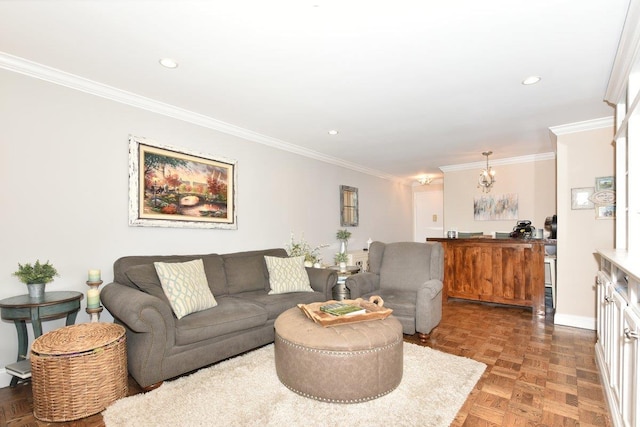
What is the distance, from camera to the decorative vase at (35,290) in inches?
93.7

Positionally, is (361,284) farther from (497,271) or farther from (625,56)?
(625,56)

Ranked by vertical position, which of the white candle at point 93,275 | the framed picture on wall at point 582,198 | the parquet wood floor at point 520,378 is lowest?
the parquet wood floor at point 520,378

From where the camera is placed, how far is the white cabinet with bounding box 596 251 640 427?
1.52 metres

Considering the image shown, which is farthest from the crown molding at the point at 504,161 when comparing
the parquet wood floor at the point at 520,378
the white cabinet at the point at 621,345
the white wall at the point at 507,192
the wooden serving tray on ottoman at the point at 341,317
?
the wooden serving tray on ottoman at the point at 341,317

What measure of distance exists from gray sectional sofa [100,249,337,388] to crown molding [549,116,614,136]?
3385 millimetres

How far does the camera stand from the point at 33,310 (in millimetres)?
2246

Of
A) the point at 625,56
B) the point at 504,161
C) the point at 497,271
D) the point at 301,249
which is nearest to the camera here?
the point at 625,56

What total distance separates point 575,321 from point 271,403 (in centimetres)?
385

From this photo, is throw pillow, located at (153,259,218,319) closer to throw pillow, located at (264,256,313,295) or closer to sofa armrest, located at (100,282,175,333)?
sofa armrest, located at (100,282,175,333)

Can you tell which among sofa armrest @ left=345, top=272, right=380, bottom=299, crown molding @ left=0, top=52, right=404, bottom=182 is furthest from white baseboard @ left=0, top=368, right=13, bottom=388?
sofa armrest @ left=345, top=272, right=380, bottom=299

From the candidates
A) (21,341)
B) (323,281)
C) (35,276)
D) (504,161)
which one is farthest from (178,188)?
(504,161)

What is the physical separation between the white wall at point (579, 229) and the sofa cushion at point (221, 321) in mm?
3692

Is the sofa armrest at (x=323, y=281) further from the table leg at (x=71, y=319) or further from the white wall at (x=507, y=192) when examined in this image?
the white wall at (x=507, y=192)

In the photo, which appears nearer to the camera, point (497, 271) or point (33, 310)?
point (33, 310)
